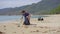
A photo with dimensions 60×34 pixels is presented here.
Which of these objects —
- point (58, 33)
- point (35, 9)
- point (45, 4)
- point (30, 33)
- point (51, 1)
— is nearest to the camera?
point (58, 33)

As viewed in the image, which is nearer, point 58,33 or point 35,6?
point 58,33

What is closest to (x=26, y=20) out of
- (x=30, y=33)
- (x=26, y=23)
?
(x=26, y=23)

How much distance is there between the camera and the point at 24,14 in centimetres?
1529

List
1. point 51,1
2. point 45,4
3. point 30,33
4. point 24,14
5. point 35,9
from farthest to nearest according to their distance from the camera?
point 51,1, point 45,4, point 35,9, point 24,14, point 30,33

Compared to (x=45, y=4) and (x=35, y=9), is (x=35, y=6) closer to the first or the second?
(x=35, y=9)

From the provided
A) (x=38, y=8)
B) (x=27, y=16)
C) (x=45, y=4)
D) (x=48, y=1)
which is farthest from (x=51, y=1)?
(x=27, y=16)

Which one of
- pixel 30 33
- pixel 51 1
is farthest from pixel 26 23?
pixel 51 1

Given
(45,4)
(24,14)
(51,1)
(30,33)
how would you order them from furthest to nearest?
(51,1) → (45,4) → (24,14) → (30,33)

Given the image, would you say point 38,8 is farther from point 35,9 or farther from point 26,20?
point 26,20

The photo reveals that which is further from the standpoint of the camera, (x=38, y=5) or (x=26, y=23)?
(x=38, y=5)

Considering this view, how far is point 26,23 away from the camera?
15.4 m

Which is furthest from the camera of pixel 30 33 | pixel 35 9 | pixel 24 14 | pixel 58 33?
pixel 35 9

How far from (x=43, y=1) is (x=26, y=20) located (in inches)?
5537

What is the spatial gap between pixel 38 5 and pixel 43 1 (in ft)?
43.6
